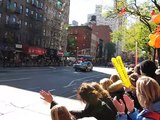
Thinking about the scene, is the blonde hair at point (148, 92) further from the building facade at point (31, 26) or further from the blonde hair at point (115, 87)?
the building facade at point (31, 26)

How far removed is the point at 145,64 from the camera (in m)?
5.59

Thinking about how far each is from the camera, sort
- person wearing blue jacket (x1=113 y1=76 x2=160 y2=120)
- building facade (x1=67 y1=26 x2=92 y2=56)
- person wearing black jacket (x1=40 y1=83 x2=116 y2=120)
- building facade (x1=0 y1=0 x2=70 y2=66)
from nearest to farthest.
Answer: person wearing blue jacket (x1=113 y1=76 x2=160 y2=120) < person wearing black jacket (x1=40 y1=83 x2=116 y2=120) < building facade (x1=0 y1=0 x2=70 y2=66) < building facade (x1=67 y1=26 x2=92 y2=56)

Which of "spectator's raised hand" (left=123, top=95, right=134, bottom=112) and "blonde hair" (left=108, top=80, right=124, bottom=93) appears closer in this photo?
"spectator's raised hand" (left=123, top=95, right=134, bottom=112)

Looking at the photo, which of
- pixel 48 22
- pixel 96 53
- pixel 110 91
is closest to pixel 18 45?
pixel 48 22

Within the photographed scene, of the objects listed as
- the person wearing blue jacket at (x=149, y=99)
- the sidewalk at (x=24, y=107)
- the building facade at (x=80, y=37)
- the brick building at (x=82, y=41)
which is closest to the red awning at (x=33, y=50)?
the brick building at (x=82, y=41)

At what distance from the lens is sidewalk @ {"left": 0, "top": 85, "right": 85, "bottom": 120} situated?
433 inches

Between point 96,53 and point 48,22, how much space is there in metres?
59.4

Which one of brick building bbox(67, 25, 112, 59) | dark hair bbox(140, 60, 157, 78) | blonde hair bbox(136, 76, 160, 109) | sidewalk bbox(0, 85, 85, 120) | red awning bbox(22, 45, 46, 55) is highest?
brick building bbox(67, 25, 112, 59)

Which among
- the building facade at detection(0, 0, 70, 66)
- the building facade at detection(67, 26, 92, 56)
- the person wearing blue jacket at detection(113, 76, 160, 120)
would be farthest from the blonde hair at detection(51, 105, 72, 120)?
the building facade at detection(67, 26, 92, 56)

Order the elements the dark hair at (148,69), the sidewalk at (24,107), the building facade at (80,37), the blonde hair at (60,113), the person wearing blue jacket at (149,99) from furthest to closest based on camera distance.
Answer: the building facade at (80,37)
the sidewalk at (24,107)
the dark hair at (148,69)
the blonde hair at (60,113)
the person wearing blue jacket at (149,99)

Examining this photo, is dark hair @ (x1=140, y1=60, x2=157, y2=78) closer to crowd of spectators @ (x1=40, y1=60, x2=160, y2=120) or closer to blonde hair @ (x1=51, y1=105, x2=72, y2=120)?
crowd of spectators @ (x1=40, y1=60, x2=160, y2=120)

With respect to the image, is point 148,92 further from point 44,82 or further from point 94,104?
point 44,82

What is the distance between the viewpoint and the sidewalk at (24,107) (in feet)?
36.1

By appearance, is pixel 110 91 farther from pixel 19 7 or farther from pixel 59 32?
pixel 59 32
